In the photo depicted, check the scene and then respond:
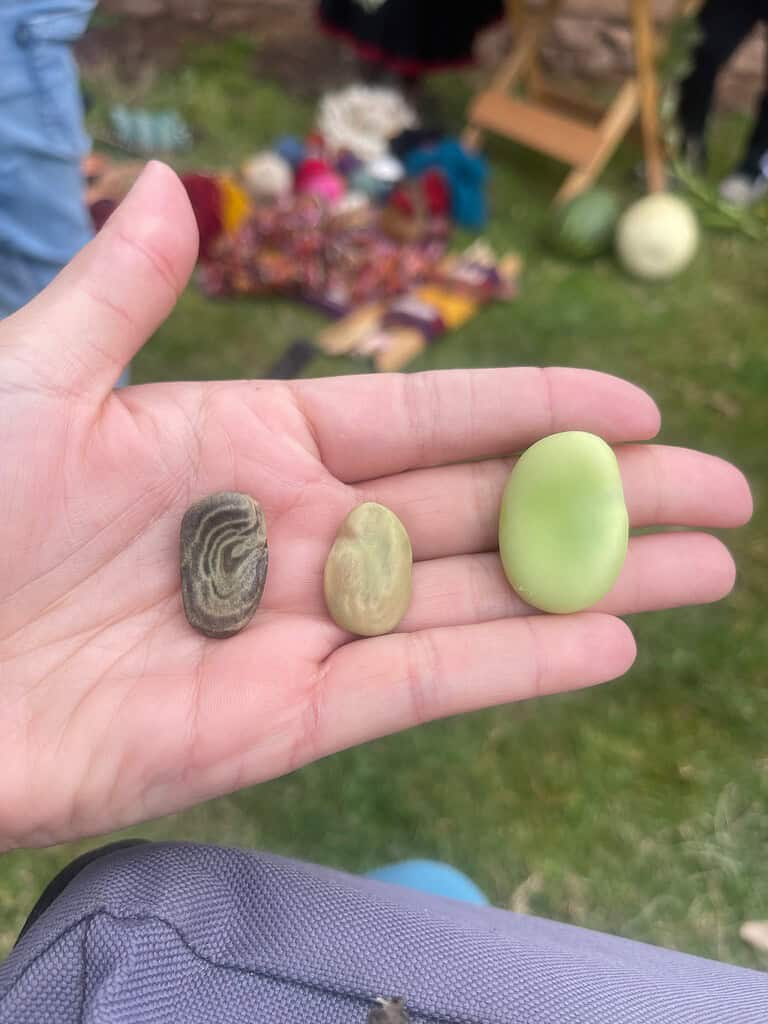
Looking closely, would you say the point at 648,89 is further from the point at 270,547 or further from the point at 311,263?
the point at 270,547

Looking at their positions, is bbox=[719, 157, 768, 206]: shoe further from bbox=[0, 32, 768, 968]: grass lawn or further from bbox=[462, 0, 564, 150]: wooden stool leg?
bbox=[0, 32, 768, 968]: grass lawn

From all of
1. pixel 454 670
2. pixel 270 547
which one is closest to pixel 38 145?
pixel 270 547

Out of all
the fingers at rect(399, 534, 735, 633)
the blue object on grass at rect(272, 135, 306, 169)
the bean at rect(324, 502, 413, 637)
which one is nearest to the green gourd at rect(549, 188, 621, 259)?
the blue object on grass at rect(272, 135, 306, 169)

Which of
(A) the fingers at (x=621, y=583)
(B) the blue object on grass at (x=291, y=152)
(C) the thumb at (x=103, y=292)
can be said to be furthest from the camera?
(B) the blue object on grass at (x=291, y=152)

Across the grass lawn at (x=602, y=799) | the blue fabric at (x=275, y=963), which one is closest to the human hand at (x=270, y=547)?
the blue fabric at (x=275, y=963)

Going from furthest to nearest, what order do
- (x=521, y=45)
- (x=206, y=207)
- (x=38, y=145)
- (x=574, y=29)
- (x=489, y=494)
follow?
(x=574, y=29)
(x=521, y=45)
(x=206, y=207)
(x=38, y=145)
(x=489, y=494)

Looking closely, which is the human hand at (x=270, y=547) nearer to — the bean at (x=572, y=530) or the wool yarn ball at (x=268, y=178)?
the bean at (x=572, y=530)
